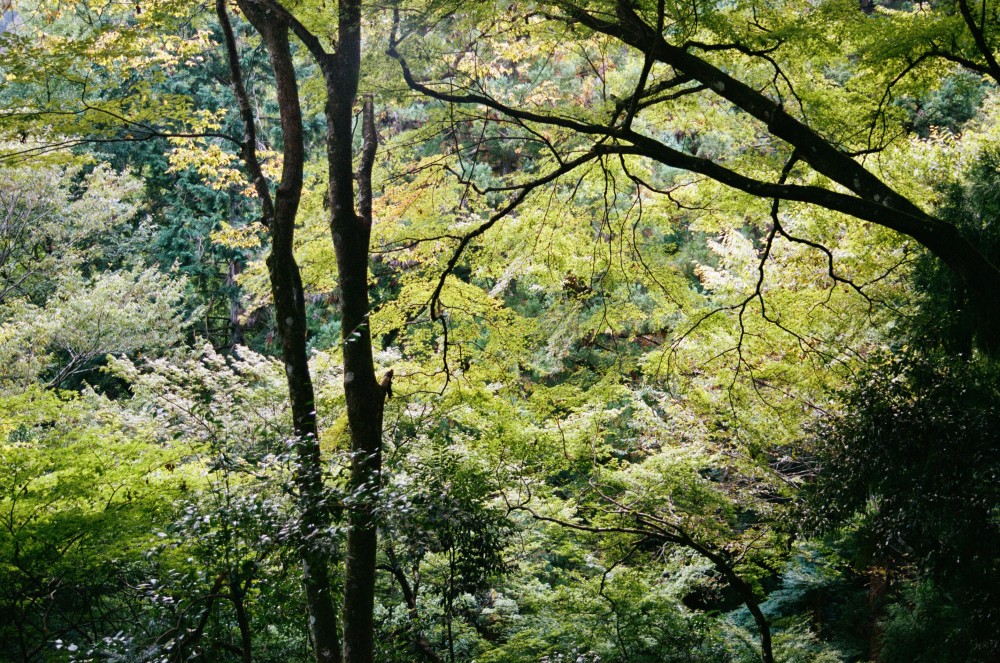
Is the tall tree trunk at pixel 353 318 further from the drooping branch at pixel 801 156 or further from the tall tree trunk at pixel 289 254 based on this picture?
the drooping branch at pixel 801 156

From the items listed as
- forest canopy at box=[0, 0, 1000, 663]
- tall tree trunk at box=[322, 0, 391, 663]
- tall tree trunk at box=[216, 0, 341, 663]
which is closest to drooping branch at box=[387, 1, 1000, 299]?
forest canopy at box=[0, 0, 1000, 663]

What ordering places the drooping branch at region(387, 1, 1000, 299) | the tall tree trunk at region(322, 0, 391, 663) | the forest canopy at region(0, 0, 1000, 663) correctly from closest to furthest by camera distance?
the drooping branch at region(387, 1, 1000, 299)
the forest canopy at region(0, 0, 1000, 663)
the tall tree trunk at region(322, 0, 391, 663)

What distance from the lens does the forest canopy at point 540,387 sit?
12.3 feet

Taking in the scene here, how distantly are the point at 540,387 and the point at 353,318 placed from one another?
3259 mm

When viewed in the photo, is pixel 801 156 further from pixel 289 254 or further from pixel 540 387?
pixel 540 387

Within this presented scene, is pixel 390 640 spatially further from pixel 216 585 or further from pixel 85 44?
pixel 85 44

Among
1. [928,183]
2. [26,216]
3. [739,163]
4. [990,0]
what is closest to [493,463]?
[739,163]

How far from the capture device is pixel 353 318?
4.57 m

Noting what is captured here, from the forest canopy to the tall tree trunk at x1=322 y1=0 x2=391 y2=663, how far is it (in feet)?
0.07

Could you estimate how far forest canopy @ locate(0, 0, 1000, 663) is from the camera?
374 cm

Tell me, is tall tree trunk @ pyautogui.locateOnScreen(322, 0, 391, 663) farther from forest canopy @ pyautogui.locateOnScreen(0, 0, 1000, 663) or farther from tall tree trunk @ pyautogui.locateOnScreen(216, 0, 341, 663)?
tall tree trunk @ pyautogui.locateOnScreen(216, 0, 341, 663)

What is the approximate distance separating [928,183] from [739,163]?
11.5 ft

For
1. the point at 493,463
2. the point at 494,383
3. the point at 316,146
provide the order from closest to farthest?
1. the point at 493,463
2. the point at 494,383
3. the point at 316,146

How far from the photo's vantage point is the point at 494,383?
6.31 meters
